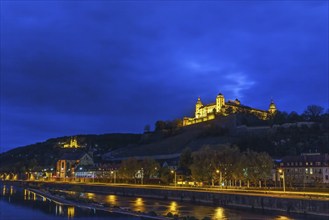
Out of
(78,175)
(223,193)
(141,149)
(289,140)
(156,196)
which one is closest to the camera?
(223,193)

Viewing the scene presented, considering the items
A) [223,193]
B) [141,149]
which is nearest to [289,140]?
[141,149]

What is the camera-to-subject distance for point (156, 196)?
81125 millimetres

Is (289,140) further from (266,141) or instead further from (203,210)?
(203,210)

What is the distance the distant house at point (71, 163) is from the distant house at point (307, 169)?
8299 centimetres

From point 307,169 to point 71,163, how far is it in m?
94.5

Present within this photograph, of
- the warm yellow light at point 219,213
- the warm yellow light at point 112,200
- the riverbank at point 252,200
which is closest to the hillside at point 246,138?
the riverbank at point 252,200

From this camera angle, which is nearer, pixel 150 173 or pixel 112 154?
pixel 150 173

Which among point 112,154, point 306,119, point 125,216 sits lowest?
point 125,216

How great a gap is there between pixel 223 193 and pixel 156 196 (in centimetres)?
2091

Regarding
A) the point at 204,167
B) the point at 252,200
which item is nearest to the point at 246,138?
the point at 204,167

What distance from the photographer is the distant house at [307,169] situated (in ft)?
305

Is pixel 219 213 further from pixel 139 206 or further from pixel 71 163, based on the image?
pixel 71 163

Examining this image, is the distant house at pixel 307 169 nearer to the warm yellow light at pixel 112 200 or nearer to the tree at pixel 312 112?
the warm yellow light at pixel 112 200

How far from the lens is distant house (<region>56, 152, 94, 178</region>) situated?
159 metres
